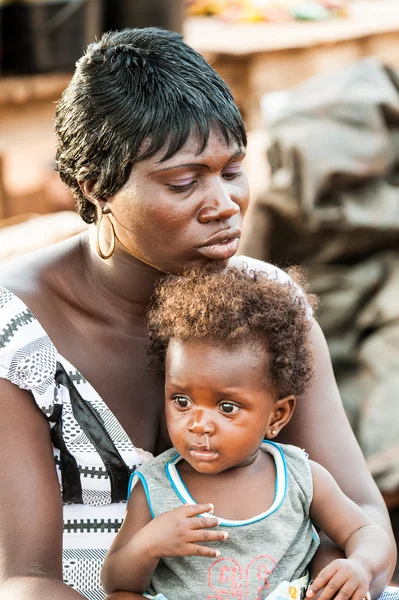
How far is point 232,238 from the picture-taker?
78.6 inches

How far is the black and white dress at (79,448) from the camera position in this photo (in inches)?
82.1


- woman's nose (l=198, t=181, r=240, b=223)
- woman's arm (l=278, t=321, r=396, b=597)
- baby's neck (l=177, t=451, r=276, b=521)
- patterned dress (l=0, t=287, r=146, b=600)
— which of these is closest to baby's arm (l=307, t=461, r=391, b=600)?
baby's neck (l=177, t=451, r=276, b=521)

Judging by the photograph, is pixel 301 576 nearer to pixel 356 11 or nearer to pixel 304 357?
pixel 304 357

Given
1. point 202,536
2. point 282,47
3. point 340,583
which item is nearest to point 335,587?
point 340,583

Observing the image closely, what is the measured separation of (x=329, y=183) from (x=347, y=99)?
0.52 m

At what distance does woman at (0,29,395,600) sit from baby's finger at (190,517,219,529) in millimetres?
289

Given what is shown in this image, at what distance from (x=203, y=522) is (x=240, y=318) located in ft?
1.24

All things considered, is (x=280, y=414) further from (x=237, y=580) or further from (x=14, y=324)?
(x=14, y=324)

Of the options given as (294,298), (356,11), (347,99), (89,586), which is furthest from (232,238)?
(356,11)

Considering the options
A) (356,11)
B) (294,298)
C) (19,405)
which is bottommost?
(356,11)

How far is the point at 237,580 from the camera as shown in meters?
1.89

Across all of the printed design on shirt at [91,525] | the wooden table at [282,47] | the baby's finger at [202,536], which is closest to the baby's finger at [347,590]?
the baby's finger at [202,536]

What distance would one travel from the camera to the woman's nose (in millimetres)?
1961

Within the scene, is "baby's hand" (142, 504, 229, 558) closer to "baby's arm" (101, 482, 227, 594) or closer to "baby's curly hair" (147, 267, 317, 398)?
"baby's arm" (101, 482, 227, 594)
